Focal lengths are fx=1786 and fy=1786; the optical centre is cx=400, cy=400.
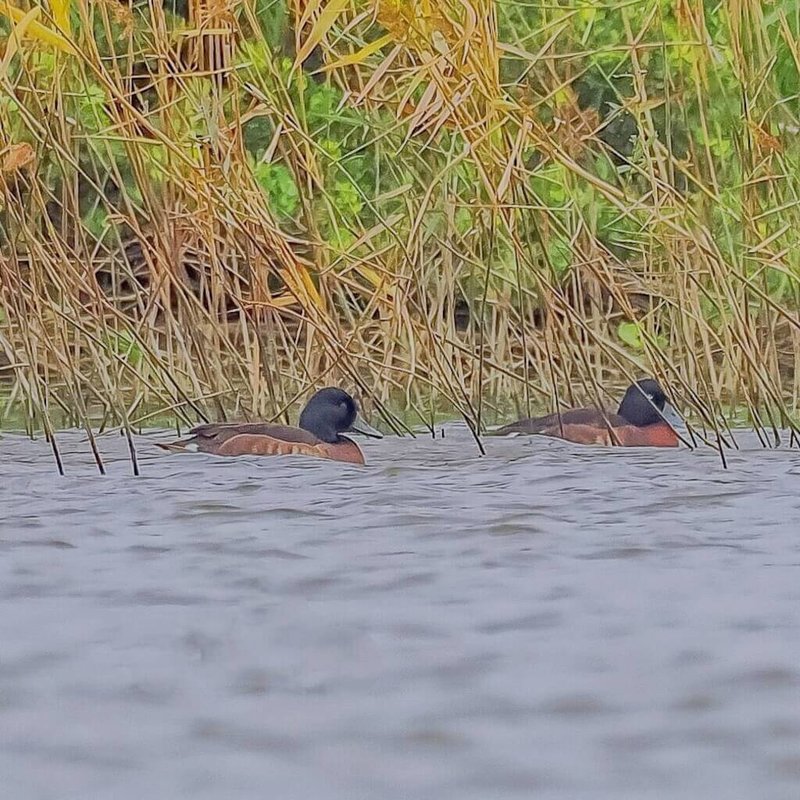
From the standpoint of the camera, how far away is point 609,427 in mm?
4613

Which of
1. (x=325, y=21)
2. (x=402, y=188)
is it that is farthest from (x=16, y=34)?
(x=402, y=188)

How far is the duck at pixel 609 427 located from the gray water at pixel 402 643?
0.97m

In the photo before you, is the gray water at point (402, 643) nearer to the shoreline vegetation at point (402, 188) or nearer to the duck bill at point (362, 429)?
the shoreline vegetation at point (402, 188)

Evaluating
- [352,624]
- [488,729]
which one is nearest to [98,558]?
[352,624]

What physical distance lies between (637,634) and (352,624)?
35 centimetres

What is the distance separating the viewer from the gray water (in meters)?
1.59

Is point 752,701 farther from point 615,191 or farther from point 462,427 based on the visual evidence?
point 462,427

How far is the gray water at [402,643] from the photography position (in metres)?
1.59

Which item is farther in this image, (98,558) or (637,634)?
(98,558)

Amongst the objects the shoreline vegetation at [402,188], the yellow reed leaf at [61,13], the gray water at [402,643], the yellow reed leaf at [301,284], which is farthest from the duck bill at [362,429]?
the yellow reed leaf at [61,13]

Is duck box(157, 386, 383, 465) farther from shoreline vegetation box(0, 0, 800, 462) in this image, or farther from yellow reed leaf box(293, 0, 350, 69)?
yellow reed leaf box(293, 0, 350, 69)

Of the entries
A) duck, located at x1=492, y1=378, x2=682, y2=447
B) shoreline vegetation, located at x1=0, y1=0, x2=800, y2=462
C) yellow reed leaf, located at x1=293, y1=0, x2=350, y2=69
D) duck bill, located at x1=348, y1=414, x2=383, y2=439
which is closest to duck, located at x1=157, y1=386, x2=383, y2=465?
shoreline vegetation, located at x1=0, y1=0, x2=800, y2=462

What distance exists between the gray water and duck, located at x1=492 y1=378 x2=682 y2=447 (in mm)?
967

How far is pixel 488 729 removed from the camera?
1703mm
